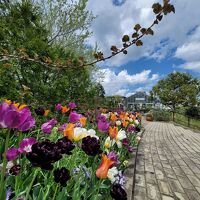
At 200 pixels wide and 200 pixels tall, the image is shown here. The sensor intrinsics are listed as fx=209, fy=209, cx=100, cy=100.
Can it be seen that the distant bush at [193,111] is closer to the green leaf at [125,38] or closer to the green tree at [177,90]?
the green tree at [177,90]

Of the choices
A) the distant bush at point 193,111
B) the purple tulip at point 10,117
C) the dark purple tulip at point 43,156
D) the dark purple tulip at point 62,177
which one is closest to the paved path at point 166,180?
the dark purple tulip at point 62,177

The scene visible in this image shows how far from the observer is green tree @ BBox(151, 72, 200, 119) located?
1327 inches

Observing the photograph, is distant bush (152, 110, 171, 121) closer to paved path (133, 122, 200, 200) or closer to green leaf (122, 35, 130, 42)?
paved path (133, 122, 200, 200)

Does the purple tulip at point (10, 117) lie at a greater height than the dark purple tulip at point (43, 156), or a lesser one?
greater

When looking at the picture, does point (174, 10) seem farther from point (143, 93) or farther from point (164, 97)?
point (143, 93)

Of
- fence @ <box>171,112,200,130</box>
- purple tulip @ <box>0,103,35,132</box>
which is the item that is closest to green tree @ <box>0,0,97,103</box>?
purple tulip @ <box>0,103,35,132</box>

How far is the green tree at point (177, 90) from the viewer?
3370 centimetres

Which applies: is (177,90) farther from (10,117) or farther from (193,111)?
(10,117)

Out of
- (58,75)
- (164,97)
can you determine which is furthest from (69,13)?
(164,97)

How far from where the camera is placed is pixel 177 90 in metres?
36.9

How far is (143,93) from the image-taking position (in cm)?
7462

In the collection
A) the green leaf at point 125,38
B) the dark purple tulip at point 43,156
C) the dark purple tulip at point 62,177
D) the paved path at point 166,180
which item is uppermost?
the green leaf at point 125,38

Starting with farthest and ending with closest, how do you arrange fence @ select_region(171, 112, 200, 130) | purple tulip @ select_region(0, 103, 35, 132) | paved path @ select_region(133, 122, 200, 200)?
1. fence @ select_region(171, 112, 200, 130)
2. paved path @ select_region(133, 122, 200, 200)
3. purple tulip @ select_region(0, 103, 35, 132)

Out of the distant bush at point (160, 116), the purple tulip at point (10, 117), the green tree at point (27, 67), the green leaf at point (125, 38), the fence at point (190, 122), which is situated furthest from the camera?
the distant bush at point (160, 116)
